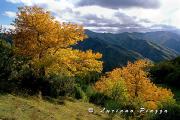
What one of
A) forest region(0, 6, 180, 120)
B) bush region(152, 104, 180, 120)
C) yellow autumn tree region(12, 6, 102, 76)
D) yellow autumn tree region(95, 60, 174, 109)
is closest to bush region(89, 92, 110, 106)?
forest region(0, 6, 180, 120)

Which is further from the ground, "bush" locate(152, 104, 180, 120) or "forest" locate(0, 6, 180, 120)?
"forest" locate(0, 6, 180, 120)

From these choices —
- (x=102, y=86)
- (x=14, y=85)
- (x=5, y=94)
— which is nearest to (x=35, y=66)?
(x=14, y=85)

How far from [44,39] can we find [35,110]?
2235cm

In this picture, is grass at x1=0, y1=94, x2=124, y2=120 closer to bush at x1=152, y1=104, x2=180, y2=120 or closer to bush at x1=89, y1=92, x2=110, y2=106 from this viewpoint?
bush at x1=152, y1=104, x2=180, y2=120

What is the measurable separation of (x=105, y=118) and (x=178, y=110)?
40.7ft

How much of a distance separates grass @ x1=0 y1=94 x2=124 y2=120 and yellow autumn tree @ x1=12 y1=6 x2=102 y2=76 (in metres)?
11.7

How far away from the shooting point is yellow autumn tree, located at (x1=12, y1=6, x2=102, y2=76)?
55844 mm

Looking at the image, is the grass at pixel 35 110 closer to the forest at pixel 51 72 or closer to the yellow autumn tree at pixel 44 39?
the forest at pixel 51 72

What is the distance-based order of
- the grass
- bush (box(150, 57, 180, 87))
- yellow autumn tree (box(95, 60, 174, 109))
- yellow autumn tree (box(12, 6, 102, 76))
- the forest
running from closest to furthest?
the grass < the forest < yellow autumn tree (box(12, 6, 102, 76)) < yellow autumn tree (box(95, 60, 174, 109)) < bush (box(150, 57, 180, 87))

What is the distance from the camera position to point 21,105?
3688cm

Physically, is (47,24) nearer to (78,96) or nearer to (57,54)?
(57,54)

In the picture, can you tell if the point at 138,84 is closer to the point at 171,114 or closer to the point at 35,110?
the point at 171,114

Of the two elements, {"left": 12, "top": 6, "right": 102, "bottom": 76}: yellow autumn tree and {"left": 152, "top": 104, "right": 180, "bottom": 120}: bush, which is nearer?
{"left": 152, "top": 104, "right": 180, "bottom": 120}: bush

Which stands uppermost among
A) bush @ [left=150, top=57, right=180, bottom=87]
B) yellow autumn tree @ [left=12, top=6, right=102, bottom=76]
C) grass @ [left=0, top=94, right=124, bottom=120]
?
yellow autumn tree @ [left=12, top=6, right=102, bottom=76]
